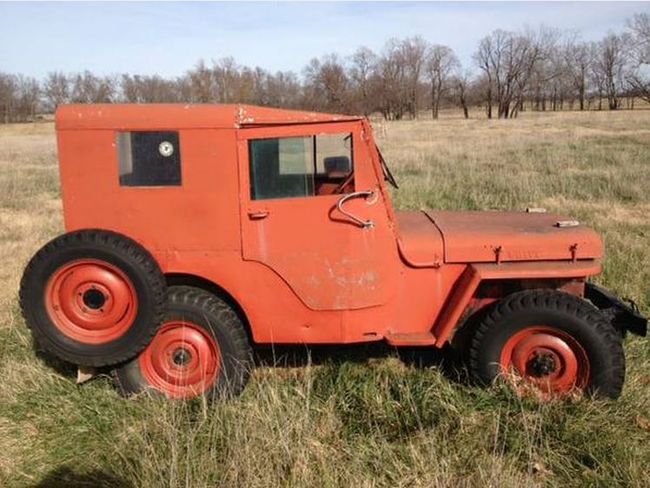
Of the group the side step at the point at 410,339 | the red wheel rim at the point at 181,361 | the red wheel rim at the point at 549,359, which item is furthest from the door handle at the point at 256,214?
the red wheel rim at the point at 549,359

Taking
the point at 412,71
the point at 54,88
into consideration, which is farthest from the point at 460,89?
the point at 54,88

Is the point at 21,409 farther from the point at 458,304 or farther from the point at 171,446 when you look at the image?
the point at 458,304

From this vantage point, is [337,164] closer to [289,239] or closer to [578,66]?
[289,239]

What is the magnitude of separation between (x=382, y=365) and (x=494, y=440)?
1.30 m

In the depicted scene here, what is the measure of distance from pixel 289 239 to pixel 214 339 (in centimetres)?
85

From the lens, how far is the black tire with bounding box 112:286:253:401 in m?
4.16

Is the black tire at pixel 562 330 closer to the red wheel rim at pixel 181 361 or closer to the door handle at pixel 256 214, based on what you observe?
the door handle at pixel 256 214

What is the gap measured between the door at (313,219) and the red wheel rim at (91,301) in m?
0.82

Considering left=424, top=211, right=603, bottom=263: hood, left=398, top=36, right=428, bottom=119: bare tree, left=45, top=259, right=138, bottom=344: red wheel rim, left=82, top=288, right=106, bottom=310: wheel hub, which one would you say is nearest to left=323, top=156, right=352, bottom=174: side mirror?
left=424, top=211, right=603, bottom=263: hood

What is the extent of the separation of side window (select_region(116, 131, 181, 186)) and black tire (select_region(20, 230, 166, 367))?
0.41 m

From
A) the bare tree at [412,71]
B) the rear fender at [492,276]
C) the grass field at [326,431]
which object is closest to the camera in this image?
the grass field at [326,431]

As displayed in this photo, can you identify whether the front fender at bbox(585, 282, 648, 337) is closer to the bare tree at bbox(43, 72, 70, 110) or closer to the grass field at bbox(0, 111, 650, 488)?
the grass field at bbox(0, 111, 650, 488)

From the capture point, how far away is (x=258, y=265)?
412 centimetres

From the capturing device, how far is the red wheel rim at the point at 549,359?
416 centimetres
